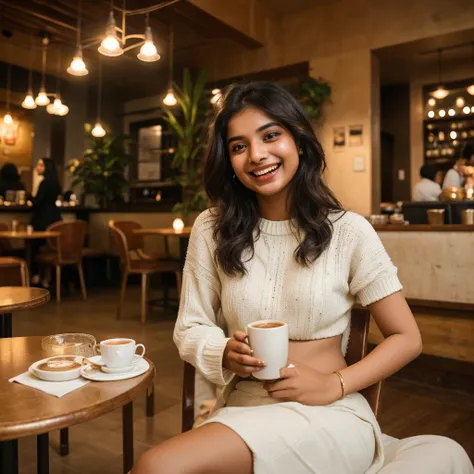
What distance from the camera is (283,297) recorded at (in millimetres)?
1251

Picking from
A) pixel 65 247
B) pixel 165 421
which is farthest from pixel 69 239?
pixel 165 421

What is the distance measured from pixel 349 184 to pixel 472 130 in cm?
349

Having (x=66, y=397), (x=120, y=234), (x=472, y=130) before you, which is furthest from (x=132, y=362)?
(x=472, y=130)

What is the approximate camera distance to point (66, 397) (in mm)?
951

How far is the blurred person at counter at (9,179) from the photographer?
7.38m

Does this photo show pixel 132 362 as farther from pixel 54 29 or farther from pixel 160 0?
pixel 54 29

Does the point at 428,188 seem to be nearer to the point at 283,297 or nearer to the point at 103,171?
the point at 283,297

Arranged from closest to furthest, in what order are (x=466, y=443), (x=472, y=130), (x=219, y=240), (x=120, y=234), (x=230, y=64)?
(x=219, y=240)
(x=466, y=443)
(x=120, y=234)
(x=230, y=64)
(x=472, y=130)

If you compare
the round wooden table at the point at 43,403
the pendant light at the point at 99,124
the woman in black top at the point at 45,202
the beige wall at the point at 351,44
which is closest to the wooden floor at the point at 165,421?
the round wooden table at the point at 43,403

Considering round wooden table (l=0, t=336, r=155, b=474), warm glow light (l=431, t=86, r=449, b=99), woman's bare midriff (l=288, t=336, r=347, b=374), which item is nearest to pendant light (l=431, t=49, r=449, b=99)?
warm glow light (l=431, t=86, r=449, b=99)

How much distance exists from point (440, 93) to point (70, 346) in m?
8.15

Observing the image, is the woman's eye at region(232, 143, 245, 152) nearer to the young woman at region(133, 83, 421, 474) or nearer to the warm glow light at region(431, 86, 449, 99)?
the young woman at region(133, 83, 421, 474)

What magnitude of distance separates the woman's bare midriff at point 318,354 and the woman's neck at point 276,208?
1.16 feet

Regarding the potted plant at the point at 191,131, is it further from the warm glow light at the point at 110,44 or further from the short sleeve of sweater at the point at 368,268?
the short sleeve of sweater at the point at 368,268
